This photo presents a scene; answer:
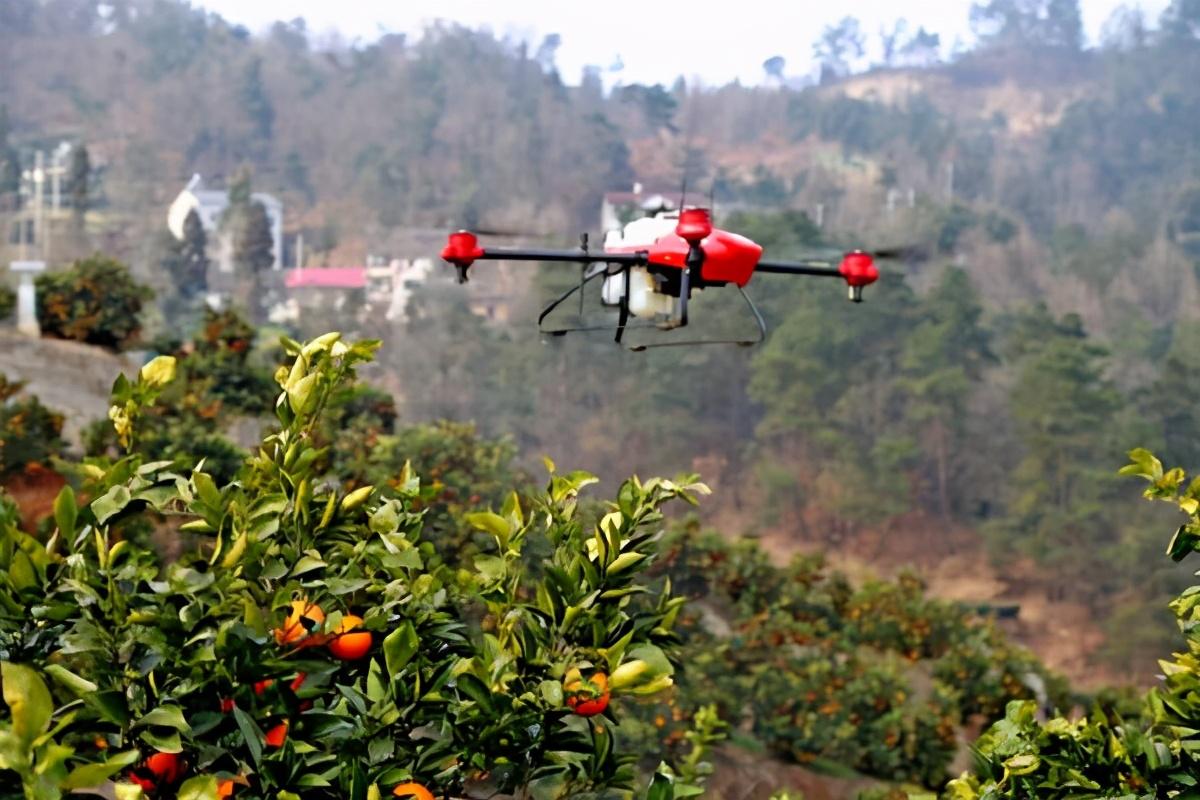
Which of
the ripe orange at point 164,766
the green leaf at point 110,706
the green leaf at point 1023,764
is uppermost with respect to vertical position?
the green leaf at point 110,706

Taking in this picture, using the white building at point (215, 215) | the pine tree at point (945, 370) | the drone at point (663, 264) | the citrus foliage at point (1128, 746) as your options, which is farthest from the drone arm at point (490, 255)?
the white building at point (215, 215)

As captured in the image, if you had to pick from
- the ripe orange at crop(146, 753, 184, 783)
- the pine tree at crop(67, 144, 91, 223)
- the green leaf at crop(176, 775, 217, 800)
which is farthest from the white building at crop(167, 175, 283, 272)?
the green leaf at crop(176, 775, 217, 800)

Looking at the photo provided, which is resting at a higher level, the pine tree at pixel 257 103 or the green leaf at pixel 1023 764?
the pine tree at pixel 257 103

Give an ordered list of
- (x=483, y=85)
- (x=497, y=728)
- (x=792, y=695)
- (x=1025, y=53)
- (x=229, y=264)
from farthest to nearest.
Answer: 1. (x=1025, y=53)
2. (x=483, y=85)
3. (x=229, y=264)
4. (x=792, y=695)
5. (x=497, y=728)

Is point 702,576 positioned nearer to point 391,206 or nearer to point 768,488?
point 768,488

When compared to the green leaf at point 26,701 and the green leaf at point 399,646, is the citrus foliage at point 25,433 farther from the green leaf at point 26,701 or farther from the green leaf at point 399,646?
the green leaf at point 26,701

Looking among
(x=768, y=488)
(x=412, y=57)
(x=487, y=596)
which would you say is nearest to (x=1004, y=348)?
(x=768, y=488)

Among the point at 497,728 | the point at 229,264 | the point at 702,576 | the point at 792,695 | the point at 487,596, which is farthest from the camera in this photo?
the point at 229,264
